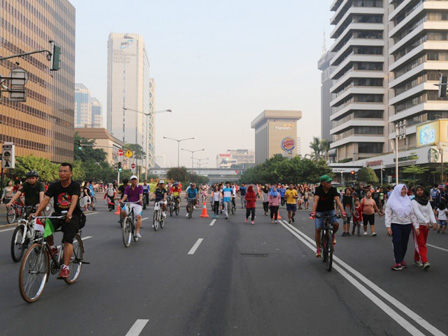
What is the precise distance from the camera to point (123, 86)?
18762cm

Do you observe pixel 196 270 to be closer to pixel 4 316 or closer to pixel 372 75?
pixel 4 316

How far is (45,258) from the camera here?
599 centimetres

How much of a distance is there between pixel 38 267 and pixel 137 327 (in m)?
1.99

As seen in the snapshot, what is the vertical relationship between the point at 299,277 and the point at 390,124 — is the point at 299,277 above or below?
below

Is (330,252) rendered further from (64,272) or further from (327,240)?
(64,272)

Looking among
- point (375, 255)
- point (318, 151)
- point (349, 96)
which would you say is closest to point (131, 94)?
point (318, 151)

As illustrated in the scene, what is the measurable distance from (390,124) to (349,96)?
959cm

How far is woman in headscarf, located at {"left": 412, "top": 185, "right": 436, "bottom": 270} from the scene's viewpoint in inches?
330

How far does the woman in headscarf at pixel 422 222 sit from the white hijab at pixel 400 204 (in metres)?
0.17

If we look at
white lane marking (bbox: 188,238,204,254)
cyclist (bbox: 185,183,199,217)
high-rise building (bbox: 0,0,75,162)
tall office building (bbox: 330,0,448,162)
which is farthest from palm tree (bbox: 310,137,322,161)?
white lane marking (bbox: 188,238,204,254)

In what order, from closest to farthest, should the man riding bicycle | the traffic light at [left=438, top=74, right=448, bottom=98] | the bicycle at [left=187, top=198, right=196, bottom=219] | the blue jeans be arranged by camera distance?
1. the blue jeans
2. the man riding bicycle
3. the traffic light at [left=438, top=74, right=448, bottom=98]
4. the bicycle at [left=187, top=198, right=196, bottom=219]

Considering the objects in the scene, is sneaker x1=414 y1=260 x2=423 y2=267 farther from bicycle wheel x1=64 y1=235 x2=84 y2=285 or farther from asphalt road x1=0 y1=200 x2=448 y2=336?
bicycle wheel x1=64 y1=235 x2=84 y2=285

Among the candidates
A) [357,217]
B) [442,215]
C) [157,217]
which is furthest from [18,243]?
[442,215]

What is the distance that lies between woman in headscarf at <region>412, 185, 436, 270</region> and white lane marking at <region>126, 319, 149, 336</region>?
585 centimetres
